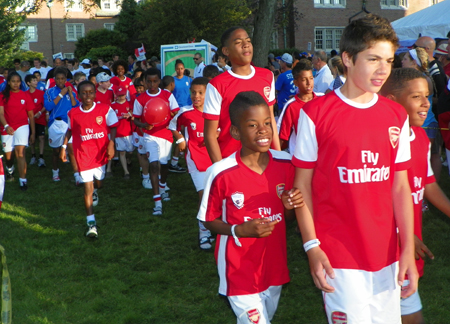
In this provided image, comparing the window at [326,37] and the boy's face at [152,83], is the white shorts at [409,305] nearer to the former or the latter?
the boy's face at [152,83]

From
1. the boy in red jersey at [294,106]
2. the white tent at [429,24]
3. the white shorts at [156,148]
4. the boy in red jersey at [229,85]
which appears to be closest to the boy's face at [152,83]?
the white shorts at [156,148]

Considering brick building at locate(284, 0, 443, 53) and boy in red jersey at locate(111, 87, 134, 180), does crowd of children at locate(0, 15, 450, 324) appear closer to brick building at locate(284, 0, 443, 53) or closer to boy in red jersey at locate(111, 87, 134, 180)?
boy in red jersey at locate(111, 87, 134, 180)

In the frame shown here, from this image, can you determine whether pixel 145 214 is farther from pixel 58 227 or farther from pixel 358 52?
pixel 358 52

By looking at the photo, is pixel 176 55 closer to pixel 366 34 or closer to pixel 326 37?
pixel 366 34

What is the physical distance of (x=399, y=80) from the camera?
3252 mm

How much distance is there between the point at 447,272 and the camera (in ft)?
18.1

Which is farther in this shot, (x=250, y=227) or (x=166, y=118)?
(x=166, y=118)

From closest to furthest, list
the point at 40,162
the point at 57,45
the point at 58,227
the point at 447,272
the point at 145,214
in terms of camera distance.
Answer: the point at 447,272 < the point at 58,227 < the point at 145,214 < the point at 40,162 < the point at 57,45

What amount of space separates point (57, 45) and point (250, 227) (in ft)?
200

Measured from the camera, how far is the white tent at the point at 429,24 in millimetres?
16094

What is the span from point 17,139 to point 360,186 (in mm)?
9216

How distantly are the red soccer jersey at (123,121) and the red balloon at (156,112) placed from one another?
2346 millimetres

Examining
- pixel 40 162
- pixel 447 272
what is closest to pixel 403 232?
pixel 447 272

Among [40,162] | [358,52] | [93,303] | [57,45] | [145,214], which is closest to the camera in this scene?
[358,52]
